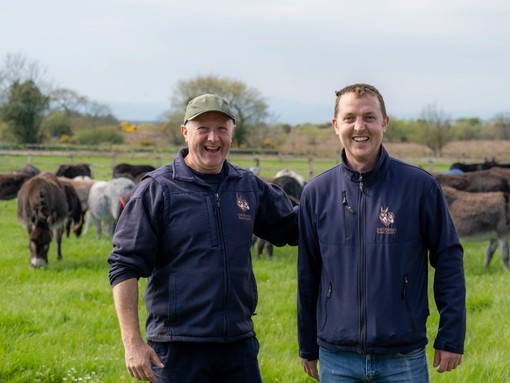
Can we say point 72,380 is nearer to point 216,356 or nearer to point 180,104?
point 216,356

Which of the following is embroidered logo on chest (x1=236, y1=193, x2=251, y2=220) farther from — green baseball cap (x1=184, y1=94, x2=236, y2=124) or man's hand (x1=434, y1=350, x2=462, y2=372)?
man's hand (x1=434, y1=350, x2=462, y2=372)

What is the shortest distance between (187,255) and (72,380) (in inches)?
121

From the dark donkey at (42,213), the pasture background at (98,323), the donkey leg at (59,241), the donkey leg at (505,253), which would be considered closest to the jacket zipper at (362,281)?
the pasture background at (98,323)

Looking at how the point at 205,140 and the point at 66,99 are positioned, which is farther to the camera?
the point at 66,99

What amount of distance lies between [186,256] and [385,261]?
1125 millimetres

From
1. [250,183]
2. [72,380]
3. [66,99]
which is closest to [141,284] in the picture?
[72,380]

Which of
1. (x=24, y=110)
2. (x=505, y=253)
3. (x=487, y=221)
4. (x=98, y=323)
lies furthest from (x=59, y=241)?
(x=24, y=110)

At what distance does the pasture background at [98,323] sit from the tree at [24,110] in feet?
156

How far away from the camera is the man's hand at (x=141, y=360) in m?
4.09

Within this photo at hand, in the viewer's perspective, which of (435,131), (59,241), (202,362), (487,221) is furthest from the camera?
(435,131)

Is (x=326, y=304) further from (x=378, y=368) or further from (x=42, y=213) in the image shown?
(x=42, y=213)

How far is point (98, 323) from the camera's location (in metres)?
9.01

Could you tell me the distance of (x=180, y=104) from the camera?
7012 cm

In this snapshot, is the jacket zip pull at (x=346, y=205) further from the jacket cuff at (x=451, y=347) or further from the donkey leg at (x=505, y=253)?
the donkey leg at (x=505, y=253)
